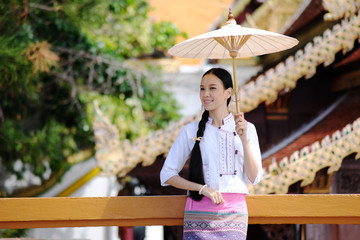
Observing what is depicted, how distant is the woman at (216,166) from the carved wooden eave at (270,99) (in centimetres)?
211

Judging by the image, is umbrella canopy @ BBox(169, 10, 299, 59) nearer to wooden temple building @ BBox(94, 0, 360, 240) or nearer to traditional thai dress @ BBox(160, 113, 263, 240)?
traditional thai dress @ BBox(160, 113, 263, 240)

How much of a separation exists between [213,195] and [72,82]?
5.36 metres

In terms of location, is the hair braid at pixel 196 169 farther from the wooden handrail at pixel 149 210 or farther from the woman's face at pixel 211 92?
the wooden handrail at pixel 149 210

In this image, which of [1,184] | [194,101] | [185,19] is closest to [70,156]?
[1,184]

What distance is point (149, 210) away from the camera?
3363 mm

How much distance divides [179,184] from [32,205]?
107 cm

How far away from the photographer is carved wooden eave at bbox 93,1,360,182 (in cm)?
520

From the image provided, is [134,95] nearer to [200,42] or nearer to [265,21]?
[265,21]

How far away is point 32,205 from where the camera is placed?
11.3ft

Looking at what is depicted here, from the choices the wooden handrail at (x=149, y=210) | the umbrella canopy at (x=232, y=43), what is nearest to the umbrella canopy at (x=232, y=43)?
the umbrella canopy at (x=232, y=43)

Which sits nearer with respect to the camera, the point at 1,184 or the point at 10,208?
the point at 10,208

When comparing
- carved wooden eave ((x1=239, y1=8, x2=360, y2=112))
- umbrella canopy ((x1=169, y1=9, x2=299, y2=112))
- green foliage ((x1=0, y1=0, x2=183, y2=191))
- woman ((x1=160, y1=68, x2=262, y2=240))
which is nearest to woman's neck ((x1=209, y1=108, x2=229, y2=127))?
woman ((x1=160, y1=68, x2=262, y2=240))

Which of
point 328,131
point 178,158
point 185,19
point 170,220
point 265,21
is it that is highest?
point 185,19

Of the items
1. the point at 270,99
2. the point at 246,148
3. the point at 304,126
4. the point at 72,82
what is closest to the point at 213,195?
the point at 246,148
